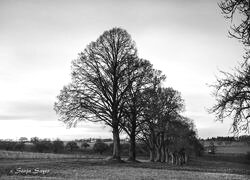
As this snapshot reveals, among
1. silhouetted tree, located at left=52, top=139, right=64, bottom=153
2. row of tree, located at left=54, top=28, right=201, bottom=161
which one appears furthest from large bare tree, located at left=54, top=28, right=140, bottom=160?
silhouetted tree, located at left=52, top=139, right=64, bottom=153

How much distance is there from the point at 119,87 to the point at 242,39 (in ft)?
82.2

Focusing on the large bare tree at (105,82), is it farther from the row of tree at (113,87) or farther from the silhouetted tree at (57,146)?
the silhouetted tree at (57,146)

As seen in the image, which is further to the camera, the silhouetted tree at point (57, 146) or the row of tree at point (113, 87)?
the silhouetted tree at point (57, 146)

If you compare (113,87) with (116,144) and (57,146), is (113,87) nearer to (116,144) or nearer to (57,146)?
(116,144)

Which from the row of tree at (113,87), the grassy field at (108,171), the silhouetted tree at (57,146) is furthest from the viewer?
the silhouetted tree at (57,146)

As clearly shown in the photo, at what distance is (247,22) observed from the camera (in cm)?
1157

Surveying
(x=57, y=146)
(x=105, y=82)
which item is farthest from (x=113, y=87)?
(x=57, y=146)

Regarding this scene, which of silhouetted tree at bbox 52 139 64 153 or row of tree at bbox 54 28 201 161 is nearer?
row of tree at bbox 54 28 201 161

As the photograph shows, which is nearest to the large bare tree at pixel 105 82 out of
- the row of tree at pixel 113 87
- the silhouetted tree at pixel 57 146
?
the row of tree at pixel 113 87

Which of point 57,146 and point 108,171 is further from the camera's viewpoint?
point 57,146

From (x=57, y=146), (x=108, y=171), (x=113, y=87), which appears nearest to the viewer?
(x=108, y=171)

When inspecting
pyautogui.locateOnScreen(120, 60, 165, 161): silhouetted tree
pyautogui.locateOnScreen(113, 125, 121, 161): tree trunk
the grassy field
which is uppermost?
pyautogui.locateOnScreen(120, 60, 165, 161): silhouetted tree

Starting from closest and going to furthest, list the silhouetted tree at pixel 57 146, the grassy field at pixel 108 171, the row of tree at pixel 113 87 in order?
the grassy field at pixel 108 171
the row of tree at pixel 113 87
the silhouetted tree at pixel 57 146

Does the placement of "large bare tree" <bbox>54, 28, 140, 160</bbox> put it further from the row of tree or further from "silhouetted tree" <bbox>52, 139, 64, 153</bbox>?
"silhouetted tree" <bbox>52, 139, 64, 153</bbox>
